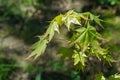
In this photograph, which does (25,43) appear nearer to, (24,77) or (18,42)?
(18,42)

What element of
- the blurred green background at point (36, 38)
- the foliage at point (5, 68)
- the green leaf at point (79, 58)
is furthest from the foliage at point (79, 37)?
the foliage at point (5, 68)

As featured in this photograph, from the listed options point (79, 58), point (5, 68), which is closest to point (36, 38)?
point (5, 68)

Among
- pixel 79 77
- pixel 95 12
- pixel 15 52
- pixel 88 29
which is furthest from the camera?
pixel 95 12

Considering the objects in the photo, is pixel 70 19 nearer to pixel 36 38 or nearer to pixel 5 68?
pixel 5 68

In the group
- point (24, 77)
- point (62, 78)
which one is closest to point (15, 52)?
point (24, 77)

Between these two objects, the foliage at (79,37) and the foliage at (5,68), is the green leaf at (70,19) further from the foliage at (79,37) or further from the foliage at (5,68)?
the foliage at (5,68)

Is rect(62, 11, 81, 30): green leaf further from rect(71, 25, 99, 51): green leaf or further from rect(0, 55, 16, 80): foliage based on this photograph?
rect(0, 55, 16, 80): foliage

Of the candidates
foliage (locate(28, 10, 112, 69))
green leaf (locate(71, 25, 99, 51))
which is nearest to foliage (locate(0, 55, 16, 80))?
foliage (locate(28, 10, 112, 69))

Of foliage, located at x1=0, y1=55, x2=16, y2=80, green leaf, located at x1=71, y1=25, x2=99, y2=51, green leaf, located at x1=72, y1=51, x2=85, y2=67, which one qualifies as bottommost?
green leaf, located at x1=72, y1=51, x2=85, y2=67
